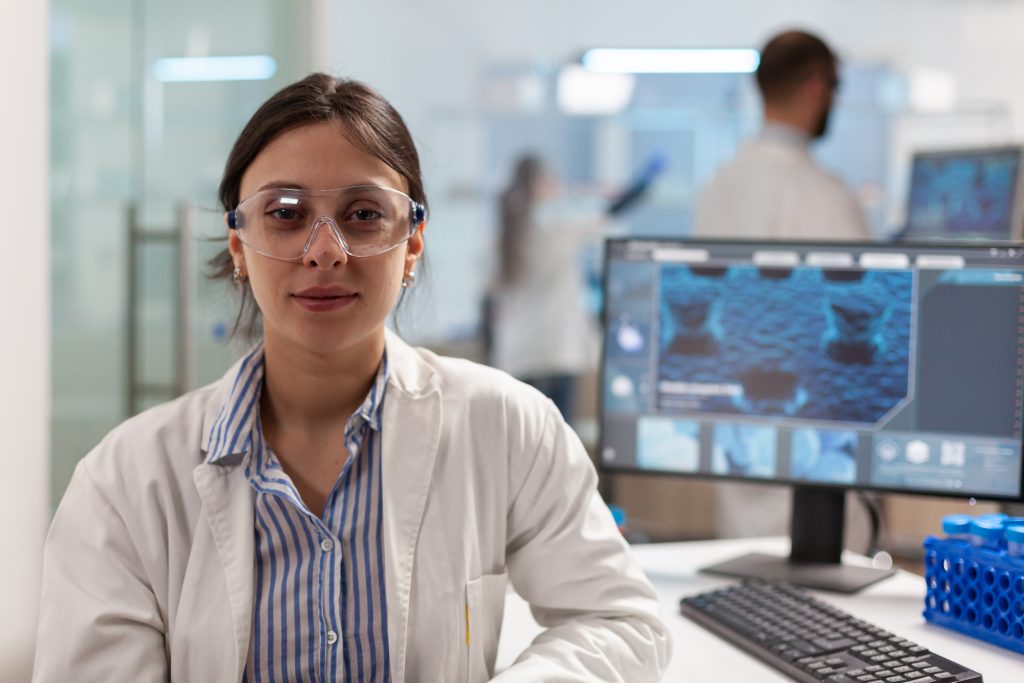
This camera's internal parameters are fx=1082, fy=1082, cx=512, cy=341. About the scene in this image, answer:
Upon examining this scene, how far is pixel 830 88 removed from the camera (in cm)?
272

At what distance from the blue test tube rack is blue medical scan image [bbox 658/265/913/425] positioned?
26cm

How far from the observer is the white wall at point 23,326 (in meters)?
1.91

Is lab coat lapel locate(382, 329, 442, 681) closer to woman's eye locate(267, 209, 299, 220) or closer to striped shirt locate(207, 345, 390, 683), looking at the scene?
striped shirt locate(207, 345, 390, 683)

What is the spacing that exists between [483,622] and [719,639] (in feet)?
1.18

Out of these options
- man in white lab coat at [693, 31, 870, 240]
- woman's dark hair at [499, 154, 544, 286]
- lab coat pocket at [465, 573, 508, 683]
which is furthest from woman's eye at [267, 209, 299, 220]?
woman's dark hair at [499, 154, 544, 286]

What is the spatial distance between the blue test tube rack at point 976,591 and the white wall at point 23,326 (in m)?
1.54

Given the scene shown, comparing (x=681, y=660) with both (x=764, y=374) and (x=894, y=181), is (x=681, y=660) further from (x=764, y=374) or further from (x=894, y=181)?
(x=894, y=181)

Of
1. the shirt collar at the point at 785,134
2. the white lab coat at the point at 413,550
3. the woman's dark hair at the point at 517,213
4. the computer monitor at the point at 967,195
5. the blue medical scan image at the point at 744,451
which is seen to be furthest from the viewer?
the woman's dark hair at the point at 517,213

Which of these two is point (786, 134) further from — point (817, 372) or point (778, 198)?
point (817, 372)

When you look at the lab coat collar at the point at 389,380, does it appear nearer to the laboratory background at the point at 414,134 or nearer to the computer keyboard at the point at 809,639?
the laboratory background at the point at 414,134

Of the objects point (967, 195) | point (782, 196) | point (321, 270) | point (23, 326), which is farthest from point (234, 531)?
point (967, 195)

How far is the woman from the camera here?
1.24 metres

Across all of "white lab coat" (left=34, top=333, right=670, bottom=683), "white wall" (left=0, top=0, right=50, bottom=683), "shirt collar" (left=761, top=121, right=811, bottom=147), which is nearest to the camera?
"white lab coat" (left=34, top=333, right=670, bottom=683)

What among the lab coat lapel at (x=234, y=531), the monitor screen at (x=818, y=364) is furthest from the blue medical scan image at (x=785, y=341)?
the lab coat lapel at (x=234, y=531)
